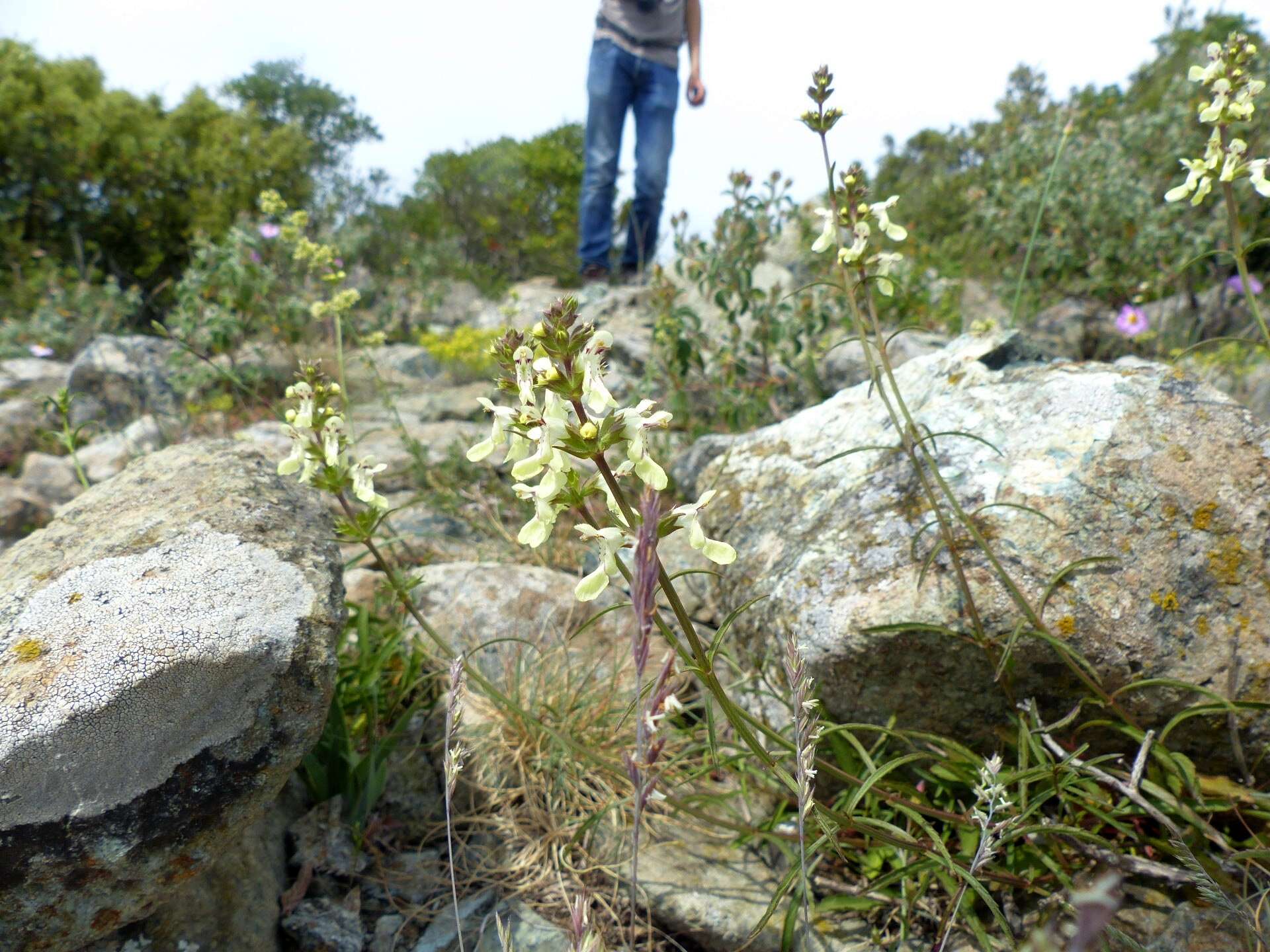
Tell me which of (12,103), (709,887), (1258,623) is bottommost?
(709,887)

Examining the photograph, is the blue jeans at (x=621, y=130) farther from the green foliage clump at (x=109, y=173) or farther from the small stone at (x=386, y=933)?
the green foliage clump at (x=109, y=173)

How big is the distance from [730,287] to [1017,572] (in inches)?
125

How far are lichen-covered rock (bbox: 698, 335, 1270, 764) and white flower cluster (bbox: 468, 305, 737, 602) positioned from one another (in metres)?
1.00

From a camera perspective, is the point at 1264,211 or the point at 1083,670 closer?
the point at 1083,670

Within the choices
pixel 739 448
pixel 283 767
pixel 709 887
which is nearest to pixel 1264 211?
pixel 739 448

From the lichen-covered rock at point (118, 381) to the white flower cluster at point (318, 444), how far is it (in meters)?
5.16

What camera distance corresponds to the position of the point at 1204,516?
205 cm

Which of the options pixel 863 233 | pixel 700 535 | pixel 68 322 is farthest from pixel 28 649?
pixel 68 322

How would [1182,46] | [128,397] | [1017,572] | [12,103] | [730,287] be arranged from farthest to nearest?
[1182,46] < [12,103] < [128,397] < [730,287] < [1017,572]

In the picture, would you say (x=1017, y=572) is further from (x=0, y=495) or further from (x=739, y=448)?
(x=0, y=495)

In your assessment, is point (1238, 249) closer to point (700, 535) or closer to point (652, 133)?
point (700, 535)

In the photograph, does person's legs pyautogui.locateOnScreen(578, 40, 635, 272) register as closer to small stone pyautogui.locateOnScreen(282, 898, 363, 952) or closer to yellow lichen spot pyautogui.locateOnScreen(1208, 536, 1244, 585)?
yellow lichen spot pyautogui.locateOnScreen(1208, 536, 1244, 585)

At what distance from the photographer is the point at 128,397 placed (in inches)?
264

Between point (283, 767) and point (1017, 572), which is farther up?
point (1017, 572)
